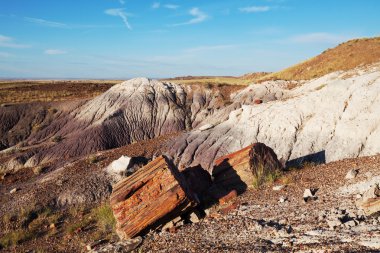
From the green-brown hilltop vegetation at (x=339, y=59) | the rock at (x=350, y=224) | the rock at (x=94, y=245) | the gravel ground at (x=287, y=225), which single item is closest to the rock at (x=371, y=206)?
the gravel ground at (x=287, y=225)

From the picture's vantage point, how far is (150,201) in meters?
10.9

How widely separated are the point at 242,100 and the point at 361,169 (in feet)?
88.7

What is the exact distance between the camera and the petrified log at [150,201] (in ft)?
34.8

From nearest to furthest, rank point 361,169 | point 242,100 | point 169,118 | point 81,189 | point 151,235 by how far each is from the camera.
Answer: point 151,235 < point 361,169 < point 81,189 < point 242,100 < point 169,118

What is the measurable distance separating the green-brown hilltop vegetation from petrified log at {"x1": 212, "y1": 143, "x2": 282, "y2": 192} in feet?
98.0

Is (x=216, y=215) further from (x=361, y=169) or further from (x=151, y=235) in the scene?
(x=361, y=169)

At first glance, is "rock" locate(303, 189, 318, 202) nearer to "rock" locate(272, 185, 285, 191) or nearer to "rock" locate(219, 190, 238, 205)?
"rock" locate(272, 185, 285, 191)

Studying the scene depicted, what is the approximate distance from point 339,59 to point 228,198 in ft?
128

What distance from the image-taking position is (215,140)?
24516mm

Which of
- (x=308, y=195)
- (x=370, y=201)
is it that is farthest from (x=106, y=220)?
(x=370, y=201)

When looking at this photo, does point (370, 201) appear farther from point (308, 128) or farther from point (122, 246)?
point (308, 128)

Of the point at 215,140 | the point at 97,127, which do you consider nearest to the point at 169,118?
the point at 97,127

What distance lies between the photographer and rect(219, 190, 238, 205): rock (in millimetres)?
11938

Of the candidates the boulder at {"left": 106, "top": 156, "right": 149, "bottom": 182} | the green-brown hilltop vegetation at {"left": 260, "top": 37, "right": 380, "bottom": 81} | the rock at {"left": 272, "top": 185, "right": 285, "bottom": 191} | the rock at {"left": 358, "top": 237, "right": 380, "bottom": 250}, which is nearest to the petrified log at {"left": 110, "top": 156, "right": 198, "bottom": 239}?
the rock at {"left": 272, "top": 185, "right": 285, "bottom": 191}
